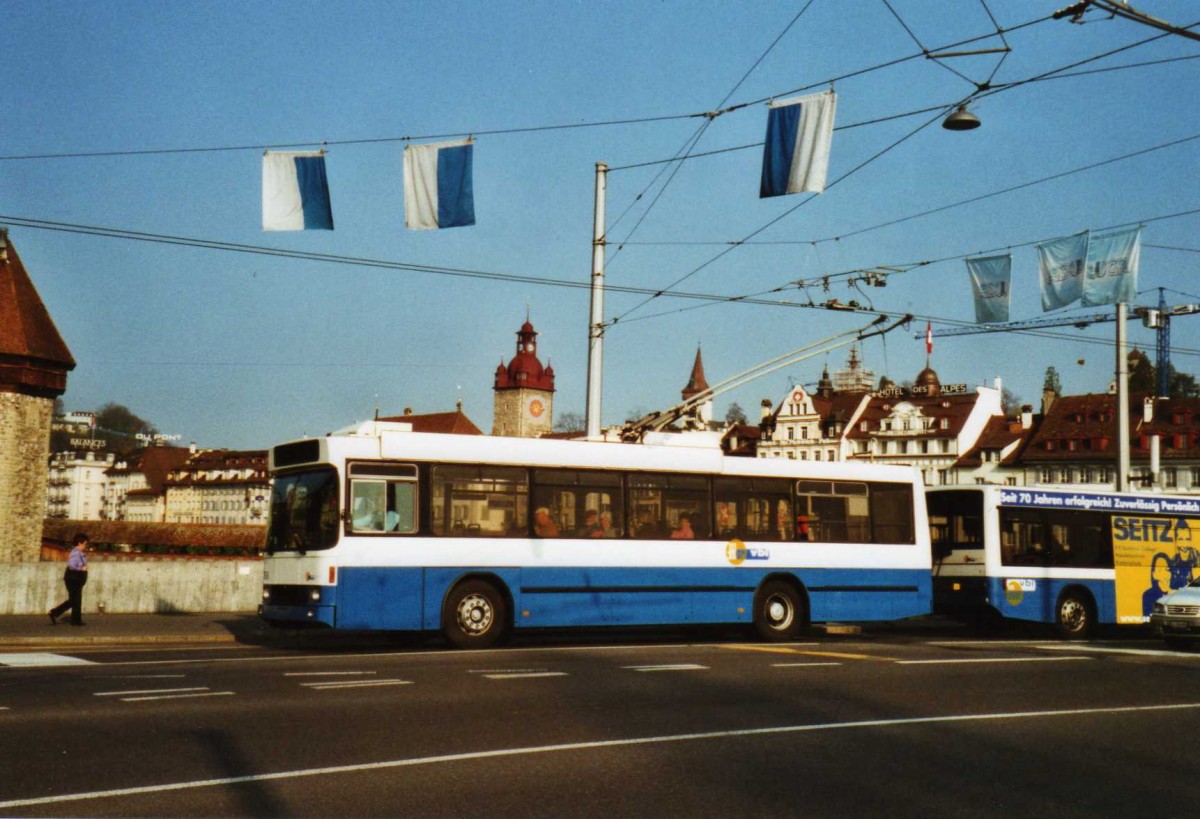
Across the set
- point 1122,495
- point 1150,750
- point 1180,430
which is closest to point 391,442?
point 1150,750

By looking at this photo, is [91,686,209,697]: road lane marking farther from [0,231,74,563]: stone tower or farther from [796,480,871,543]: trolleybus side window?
[0,231,74,563]: stone tower

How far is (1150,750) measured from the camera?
9.45 metres

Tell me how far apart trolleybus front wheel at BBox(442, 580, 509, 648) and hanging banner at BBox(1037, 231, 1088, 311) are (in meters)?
12.1

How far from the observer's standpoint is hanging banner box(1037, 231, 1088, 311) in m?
23.4

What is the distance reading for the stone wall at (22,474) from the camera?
39750mm

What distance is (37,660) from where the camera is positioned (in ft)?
50.9

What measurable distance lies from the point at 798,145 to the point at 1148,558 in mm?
12439

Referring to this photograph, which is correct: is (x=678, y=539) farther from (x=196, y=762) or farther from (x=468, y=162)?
(x=196, y=762)

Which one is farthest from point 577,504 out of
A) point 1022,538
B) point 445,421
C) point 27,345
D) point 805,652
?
point 445,421

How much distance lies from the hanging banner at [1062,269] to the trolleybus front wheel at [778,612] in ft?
25.2

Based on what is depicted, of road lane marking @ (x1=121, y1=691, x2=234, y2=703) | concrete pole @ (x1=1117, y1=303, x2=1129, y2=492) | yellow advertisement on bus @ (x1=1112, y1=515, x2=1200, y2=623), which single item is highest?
concrete pole @ (x1=1117, y1=303, x2=1129, y2=492)

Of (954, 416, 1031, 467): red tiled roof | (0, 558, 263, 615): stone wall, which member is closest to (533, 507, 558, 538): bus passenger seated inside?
(0, 558, 263, 615): stone wall

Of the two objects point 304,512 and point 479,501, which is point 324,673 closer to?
point 304,512

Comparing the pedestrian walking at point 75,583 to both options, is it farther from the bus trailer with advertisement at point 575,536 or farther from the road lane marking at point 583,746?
the road lane marking at point 583,746
